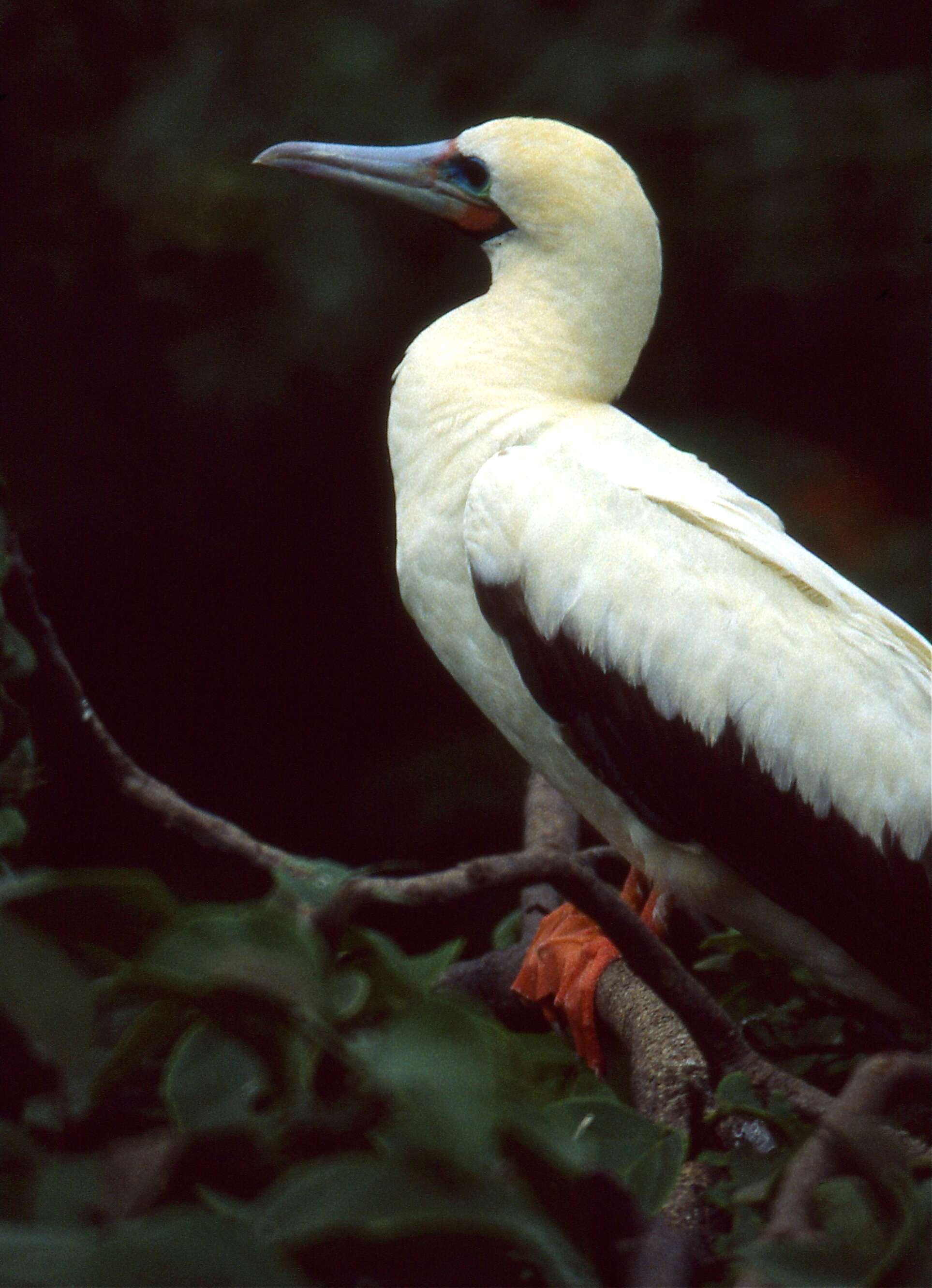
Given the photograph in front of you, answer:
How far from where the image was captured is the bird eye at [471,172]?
108 inches

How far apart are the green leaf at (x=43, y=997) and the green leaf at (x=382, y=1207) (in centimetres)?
11

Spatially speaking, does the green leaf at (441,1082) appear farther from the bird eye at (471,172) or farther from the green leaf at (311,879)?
the bird eye at (471,172)

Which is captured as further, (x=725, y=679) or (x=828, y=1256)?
(x=725, y=679)

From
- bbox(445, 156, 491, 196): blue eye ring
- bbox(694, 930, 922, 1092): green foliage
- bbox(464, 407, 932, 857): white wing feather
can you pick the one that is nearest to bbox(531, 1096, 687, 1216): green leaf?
bbox(694, 930, 922, 1092): green foliage

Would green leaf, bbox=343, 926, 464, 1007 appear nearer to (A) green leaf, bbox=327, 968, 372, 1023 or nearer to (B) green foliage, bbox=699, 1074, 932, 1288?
(A) green leaf, bbox=327, 968, 372, 1023

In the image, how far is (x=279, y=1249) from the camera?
660 millimetres

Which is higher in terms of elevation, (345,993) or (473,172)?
(473,172)

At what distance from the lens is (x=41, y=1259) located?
25.0 inches

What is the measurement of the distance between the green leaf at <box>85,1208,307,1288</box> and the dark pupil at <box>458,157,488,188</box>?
92.9 inches

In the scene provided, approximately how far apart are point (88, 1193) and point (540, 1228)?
0.67 feet

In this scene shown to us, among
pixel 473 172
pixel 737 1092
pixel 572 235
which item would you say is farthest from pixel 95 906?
pixel 473 172

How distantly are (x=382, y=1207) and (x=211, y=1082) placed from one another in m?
0.12

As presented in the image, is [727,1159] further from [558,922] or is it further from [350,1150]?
[558,922]

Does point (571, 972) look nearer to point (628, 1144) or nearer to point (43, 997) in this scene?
point (628, 1144)
